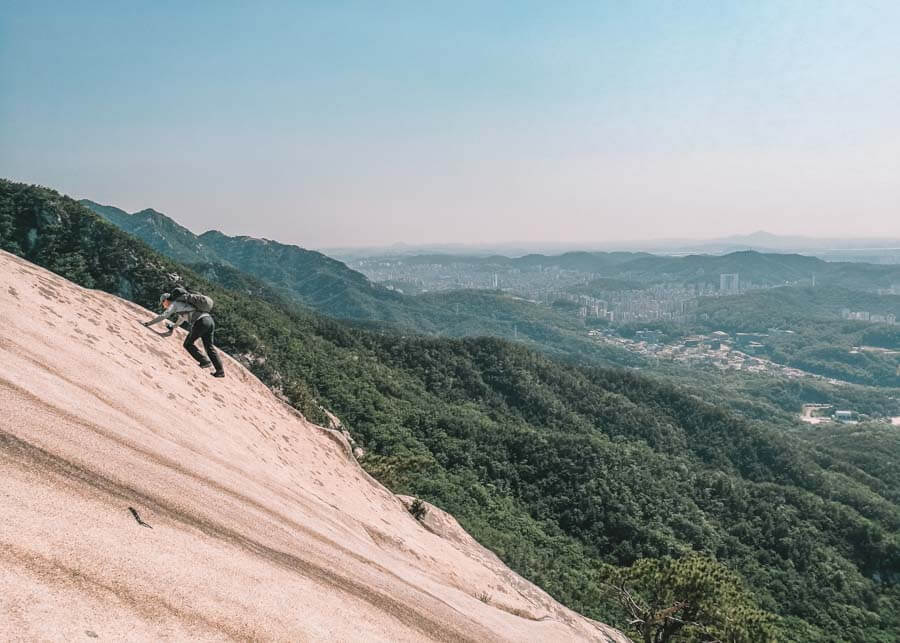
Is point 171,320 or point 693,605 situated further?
point 693,605

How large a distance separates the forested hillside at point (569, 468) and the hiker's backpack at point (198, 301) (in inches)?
795

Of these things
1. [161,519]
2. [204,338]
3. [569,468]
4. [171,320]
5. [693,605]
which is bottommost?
[569,468]

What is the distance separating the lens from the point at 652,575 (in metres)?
23.3

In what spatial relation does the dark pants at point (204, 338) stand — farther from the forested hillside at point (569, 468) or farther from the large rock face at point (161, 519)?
the forested hillside at point (569, 468)

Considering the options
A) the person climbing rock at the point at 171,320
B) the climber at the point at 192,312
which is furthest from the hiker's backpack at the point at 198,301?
the person climbing rock at the point at 171,320

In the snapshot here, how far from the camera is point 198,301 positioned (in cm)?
1307

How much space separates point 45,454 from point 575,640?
15855mm

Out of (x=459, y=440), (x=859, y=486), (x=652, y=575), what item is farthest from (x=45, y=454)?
(x=859, y=486)

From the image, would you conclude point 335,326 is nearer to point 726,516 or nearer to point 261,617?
point 726,516

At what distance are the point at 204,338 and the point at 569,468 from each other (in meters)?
59.8

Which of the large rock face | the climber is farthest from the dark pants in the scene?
the large rock face

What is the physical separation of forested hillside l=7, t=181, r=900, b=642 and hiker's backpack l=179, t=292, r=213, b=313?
795 inches

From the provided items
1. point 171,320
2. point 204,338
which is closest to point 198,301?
point 204,338

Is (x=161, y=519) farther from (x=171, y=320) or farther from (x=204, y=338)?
(x=171, y=320)
